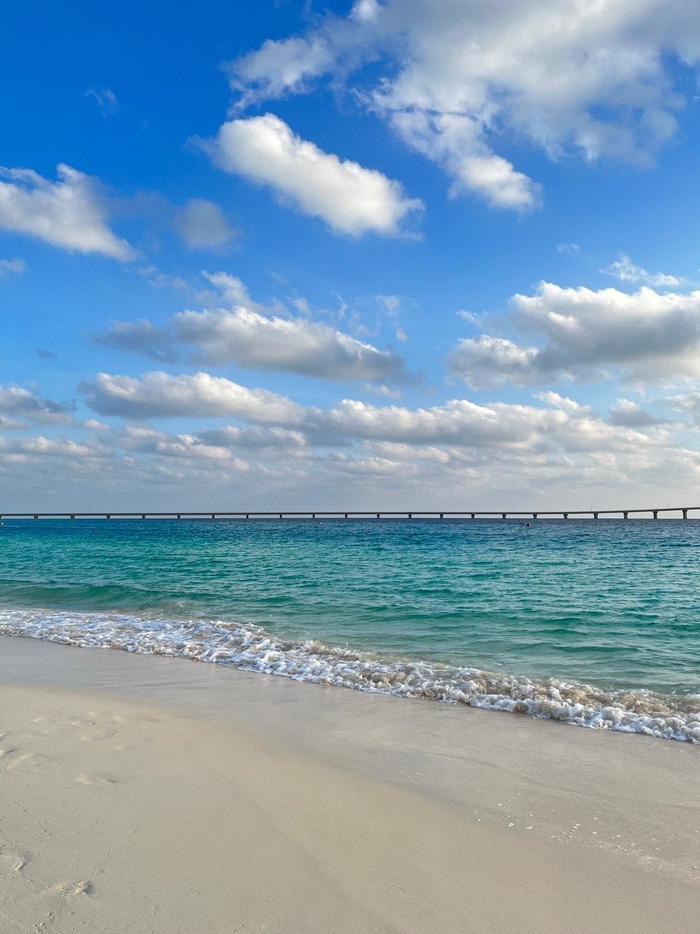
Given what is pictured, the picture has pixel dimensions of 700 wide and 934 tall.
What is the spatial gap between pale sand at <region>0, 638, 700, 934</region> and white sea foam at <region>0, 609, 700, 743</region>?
0.61 metres

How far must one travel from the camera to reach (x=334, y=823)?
15.8ft

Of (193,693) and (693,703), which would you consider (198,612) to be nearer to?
(193,693)

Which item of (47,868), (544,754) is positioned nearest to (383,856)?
(47,868)

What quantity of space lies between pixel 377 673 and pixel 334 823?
18.8ft

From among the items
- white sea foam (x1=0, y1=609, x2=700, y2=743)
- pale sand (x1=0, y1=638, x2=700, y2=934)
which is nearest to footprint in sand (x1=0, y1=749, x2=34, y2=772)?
pale sand (x1=0, y1=638, x2=700, y2=934)

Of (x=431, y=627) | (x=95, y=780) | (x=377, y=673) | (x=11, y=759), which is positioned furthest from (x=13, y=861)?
(x=431, y=627)

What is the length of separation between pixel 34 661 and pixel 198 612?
20.7ft

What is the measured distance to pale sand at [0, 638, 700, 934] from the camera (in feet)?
12.0

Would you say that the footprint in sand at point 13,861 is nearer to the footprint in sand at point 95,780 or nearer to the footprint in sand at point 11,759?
the footprint in sand at point 95,780

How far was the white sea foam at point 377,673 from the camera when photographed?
8.19 meters

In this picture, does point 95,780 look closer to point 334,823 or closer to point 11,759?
point 11,759

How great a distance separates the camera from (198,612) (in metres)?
17.7

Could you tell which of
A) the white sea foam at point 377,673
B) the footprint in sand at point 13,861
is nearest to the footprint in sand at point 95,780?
the footprint in sand at point 13,861

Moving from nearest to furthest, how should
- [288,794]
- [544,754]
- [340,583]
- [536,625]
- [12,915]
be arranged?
[12,915] < [288,794] < [544,754] < [536,625] < [340,583]
